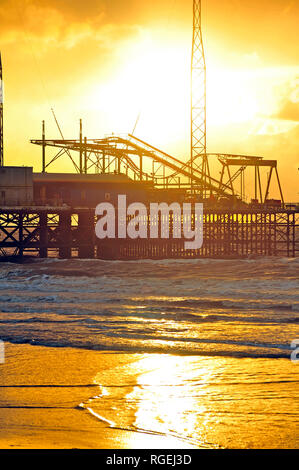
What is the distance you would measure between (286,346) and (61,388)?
711 centimetres

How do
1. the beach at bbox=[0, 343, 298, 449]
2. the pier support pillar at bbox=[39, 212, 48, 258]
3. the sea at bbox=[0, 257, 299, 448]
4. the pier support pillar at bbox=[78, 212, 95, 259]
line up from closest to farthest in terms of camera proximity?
the beach at bbox=[0, 343, 298, 449]
the sea at bbox=[0, 257, 299, 448]
the pier support pillar at bbox=[39, 212, 48, 258]
the pier support pillar at bbox=[78, 212, 95, 259]

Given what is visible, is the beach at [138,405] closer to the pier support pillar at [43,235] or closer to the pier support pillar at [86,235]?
the pier support pillar at [43,235]

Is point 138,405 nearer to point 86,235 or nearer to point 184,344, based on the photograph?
point 184,344

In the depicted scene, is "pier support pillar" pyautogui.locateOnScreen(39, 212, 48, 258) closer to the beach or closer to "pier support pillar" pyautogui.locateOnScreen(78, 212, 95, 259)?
"pier support pillar" pyautogui.locateOnScreen(78, 212, 95, 259)

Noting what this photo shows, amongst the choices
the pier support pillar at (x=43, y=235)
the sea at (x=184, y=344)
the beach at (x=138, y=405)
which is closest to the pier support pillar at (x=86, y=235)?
the pier support pillar at (x=43, y=235)

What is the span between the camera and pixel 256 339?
707 inches

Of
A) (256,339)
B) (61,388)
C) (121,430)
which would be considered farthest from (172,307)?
(121,430)

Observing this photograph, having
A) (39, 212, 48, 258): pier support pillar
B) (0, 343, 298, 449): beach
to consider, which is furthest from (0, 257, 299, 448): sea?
(39, 212, 48, 258): pier support pillar

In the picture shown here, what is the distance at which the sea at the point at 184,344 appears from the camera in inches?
404

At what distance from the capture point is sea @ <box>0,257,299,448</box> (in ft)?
33.6

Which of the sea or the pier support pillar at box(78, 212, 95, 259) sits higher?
the pier support pillar at box(78, 212, 95, 259)

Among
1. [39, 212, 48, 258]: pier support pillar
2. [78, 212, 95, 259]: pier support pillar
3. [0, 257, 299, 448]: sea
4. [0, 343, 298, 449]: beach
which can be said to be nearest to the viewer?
[0, 343, 298, 449]: beach

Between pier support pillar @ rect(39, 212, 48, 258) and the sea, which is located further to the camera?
pier support pillar @ rect(39, 212, 48, 258)
